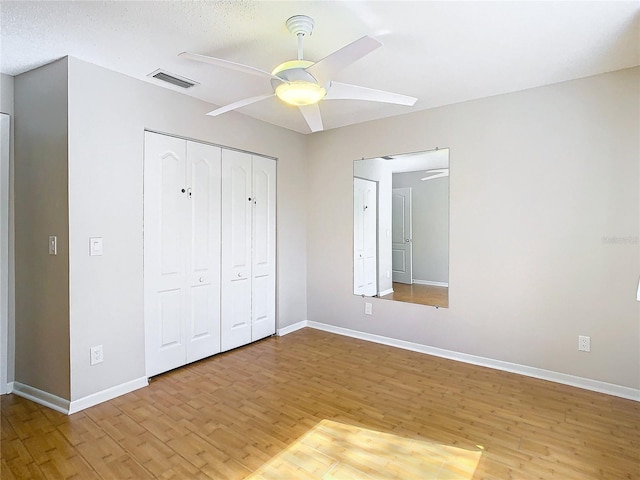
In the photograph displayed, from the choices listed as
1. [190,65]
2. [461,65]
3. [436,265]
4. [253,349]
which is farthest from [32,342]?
[461,65]

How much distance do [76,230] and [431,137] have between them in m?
3.15

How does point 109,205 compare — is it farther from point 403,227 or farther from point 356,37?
point 403,227

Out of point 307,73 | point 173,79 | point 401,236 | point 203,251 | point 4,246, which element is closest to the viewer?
point 307,73

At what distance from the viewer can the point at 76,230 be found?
8.18 feet

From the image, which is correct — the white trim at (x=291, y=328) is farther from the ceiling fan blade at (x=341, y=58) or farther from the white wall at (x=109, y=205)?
the ceiling fan blade at (x=341, y=58)

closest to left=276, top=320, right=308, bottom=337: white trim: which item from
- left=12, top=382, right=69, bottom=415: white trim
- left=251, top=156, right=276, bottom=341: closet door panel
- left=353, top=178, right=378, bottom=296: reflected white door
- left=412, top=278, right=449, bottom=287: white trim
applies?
left=251, top=156, right=276, bottom=341: closet door panel

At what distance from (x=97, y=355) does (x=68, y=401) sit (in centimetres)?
33

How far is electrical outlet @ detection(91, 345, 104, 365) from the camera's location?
2.59 meters

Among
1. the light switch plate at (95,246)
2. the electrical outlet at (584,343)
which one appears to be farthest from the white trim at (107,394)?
the electrical outlet at (584,343)

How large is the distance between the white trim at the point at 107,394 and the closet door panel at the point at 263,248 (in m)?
1.30

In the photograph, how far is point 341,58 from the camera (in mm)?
1752

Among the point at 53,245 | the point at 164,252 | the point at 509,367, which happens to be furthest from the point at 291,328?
the point at 53,245

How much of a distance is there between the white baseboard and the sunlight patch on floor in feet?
4.79

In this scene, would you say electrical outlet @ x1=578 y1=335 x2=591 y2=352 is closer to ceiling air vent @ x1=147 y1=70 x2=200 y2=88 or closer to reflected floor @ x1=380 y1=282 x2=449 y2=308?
reflected floor @ x1=380 y1=282 x2=449 y2=308
